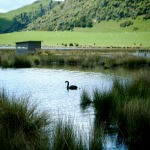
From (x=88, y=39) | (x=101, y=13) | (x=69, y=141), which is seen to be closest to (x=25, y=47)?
(x=69, y=141)

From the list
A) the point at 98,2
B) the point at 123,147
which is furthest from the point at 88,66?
the point at 98,2

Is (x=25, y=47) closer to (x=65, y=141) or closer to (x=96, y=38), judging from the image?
(x=65, y=141)

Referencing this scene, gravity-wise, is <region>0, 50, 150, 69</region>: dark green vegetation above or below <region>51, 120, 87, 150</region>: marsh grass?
below

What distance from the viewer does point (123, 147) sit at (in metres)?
9.74

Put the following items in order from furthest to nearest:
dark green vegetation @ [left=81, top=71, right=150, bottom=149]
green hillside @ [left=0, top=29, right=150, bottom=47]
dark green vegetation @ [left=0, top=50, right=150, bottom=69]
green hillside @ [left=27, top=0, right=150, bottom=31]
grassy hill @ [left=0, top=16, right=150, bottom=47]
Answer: green hillside @ [left=27, top=0, right=150, bottom=31], grassy hill @ [left=0, top=16, right=150, bottom=47], green hillside @ [left=0, top=29, right=150, bottom=47], dark green vegetation @ [left=0, top=50, right=150, bottom=69], dark green vegetation @ [left=81, top=71, right=150, bottom=149]

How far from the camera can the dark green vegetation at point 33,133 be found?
7527 mm

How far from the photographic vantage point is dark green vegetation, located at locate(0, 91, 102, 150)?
7527mm

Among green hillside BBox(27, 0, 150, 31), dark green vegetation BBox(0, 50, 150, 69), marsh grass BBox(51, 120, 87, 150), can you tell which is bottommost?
dark green vegetation BBox(0, 50, 150, 69)

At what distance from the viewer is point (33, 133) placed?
376 inches

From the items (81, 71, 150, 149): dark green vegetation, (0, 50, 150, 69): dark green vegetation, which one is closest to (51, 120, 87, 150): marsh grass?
(81, 71, 150, 149): dark green vegetation

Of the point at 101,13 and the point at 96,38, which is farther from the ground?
the point at 101,13

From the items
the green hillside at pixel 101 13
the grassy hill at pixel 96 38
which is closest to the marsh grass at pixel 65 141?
the grassy hill at pixel 96 38

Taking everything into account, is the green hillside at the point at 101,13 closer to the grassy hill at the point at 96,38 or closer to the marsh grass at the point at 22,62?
the grassy hill at the point at 96,38

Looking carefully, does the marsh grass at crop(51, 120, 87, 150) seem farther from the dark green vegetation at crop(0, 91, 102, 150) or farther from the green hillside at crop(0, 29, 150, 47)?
the green hillside at crop(0, 29, 150, 47)
